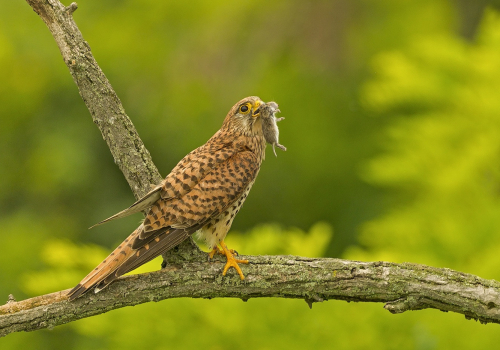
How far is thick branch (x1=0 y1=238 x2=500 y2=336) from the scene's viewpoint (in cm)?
393

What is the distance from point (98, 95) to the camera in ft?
13.7

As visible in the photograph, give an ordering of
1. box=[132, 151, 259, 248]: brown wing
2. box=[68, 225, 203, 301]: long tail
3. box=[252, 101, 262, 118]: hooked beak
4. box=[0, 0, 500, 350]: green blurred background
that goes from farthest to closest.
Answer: box=[0, 0, 500, 350]: green blurred background → box=[252, 101, 262, 118]: hooked beak → box=[132, 151, 259, 248]: brown wing → box=[68, 225, 203, 301]: long tail

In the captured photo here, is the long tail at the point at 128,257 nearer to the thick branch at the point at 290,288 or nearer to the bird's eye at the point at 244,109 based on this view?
the thick branch at the point at 290,288

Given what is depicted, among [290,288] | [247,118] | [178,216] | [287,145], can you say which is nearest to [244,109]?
[247,118]

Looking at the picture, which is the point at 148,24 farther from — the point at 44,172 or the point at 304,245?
the point at 304,245

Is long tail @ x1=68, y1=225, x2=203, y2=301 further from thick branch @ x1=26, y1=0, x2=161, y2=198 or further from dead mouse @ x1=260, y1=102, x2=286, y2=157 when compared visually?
dead mouse @ x1=260, y1=102, x2=286, y2=157

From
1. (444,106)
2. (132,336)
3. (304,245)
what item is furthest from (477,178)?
(132,336)

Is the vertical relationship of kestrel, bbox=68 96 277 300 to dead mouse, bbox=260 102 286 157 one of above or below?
below

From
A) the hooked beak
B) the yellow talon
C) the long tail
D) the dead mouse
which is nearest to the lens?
the long tail

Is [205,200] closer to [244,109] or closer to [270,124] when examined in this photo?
[270,124]

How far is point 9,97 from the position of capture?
→ 452 inches

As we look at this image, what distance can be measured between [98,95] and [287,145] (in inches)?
272

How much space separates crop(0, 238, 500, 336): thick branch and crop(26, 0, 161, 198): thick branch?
2.05ft

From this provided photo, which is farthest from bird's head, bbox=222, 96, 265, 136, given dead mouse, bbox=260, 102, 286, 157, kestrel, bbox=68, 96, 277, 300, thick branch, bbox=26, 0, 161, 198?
thick branch, bbox=26, 0, 161, 198
